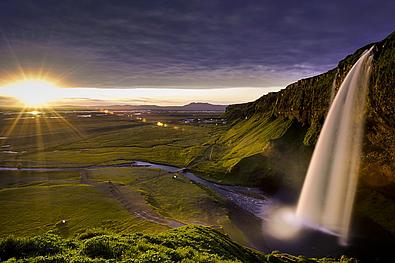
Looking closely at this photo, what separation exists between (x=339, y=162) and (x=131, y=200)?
41681 mm

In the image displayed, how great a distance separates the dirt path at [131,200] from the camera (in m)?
45.3

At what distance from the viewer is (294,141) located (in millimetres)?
83312

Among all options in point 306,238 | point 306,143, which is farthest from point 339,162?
point 306,238

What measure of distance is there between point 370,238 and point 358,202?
1141 centimetres

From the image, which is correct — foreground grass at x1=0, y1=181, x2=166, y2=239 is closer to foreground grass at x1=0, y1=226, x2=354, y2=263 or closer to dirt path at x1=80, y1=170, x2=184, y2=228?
dirt path at x1=80, y1=170, x2=184, y2=228

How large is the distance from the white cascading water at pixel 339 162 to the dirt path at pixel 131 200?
24.0 meters

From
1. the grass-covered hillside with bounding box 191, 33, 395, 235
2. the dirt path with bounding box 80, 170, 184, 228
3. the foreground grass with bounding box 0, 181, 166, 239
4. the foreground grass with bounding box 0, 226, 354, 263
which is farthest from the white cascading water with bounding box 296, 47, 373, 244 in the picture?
the foreground grass with bounding box 0, 226, 354, 263

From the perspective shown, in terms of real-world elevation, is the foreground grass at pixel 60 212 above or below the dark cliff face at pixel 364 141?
below

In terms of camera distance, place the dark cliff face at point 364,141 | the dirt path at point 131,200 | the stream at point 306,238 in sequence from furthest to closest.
→ the dark cliff face at point 364,141 < the dirt path at point 131,200 < the stream at point 306,238

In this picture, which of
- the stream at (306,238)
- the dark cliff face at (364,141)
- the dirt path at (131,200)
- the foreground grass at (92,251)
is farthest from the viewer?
the dark cliff face at (364,141)

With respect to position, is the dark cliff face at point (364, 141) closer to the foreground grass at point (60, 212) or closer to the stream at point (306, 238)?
the stream at point (306, 238)

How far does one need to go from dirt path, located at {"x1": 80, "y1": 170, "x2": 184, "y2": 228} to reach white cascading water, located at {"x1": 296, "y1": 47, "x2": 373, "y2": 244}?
23966mm

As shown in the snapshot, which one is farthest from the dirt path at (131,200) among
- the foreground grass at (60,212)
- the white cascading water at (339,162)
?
the white cascading water at (339,162)

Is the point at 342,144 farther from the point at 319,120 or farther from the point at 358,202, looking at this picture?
the point at 319,120
